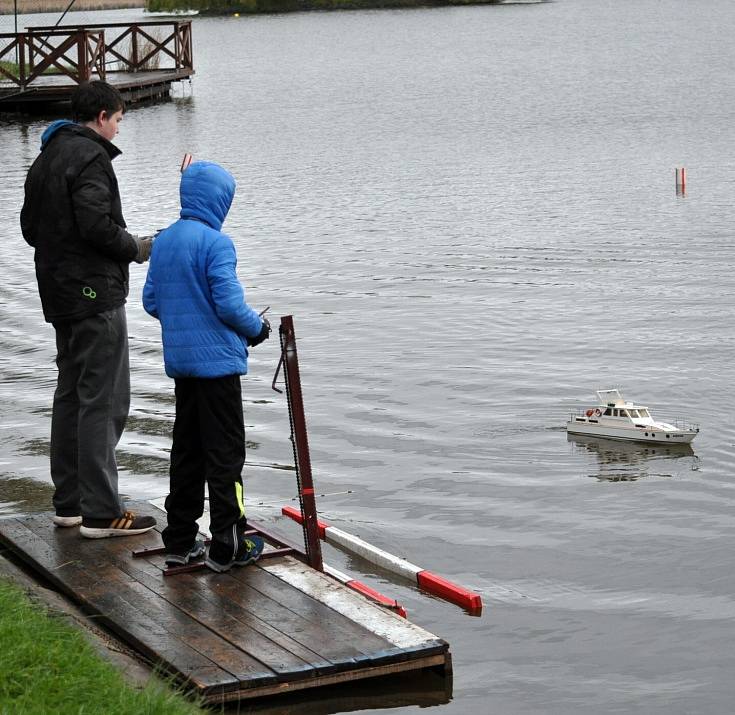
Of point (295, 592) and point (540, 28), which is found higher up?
point (540, 28)

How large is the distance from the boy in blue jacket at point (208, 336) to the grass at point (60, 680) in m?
1.02

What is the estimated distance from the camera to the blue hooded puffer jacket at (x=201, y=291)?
560 centimetres

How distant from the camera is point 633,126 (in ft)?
122

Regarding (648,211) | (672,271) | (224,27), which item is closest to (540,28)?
(224,27)

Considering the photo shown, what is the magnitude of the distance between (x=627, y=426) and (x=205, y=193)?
5.81 m

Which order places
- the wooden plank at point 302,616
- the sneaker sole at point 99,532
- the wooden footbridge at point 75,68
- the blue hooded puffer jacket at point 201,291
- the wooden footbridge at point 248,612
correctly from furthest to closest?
the wooden footbridge at point 75,68
the sneaker sole at point 99,532
the blue hooded puffer jacket at point 201,291
the wooden plank at point 302,616
the wooden footbridge at point 248,612

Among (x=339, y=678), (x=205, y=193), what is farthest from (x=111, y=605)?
(x=205, y=193)

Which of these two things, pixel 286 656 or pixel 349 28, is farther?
pixel 349 28

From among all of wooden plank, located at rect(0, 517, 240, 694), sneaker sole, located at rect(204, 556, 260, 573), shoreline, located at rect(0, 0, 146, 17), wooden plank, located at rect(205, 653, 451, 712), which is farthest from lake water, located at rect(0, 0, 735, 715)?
shoreline, located at rect(0, 0, 146, 17)

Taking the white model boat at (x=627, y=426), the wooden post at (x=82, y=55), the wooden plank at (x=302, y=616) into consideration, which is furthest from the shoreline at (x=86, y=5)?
the wooden plank at (x=302, y=616)

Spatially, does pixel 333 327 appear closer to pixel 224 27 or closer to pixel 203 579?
pixel 203 579

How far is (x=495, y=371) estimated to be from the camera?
42.3ft

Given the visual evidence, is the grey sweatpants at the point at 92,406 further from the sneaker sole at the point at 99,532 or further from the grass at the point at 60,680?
the grass at the point at 60,680

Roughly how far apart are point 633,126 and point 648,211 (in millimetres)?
14770
